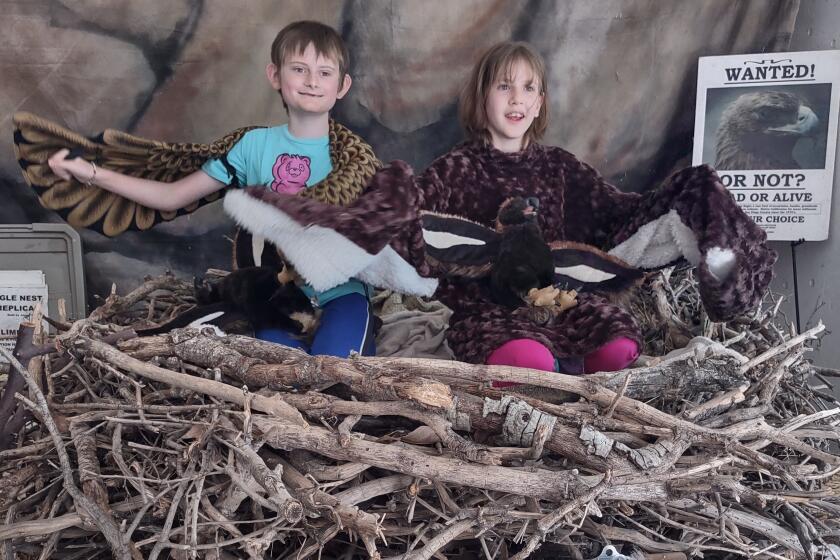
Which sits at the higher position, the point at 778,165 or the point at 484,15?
the point at 484,15

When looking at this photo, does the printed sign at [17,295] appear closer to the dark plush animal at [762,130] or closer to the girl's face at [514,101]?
the girl's face at [514,101]

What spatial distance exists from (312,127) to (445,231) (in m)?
0.35

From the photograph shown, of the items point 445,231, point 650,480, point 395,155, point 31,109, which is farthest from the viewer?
point 395,155

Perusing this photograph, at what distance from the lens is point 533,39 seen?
1339 mm

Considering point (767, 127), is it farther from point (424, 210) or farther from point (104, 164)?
point (104, 164)

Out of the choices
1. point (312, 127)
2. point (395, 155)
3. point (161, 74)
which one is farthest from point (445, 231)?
point (161, 74)

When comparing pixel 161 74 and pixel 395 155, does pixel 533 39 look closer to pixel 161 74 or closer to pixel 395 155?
pixel 395 155

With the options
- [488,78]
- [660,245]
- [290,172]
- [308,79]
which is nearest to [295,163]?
[290,172]

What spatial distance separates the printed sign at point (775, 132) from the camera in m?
1.25

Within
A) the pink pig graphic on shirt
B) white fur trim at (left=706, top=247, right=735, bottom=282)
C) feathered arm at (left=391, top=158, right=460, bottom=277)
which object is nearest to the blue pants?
feathered arm at (left=391, top=158, right=460, bottom=277)

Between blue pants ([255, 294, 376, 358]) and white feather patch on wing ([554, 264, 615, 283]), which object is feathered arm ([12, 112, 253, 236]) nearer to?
blue pants ([255, 294, 376, 358])

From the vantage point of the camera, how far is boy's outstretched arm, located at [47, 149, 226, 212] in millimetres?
1182

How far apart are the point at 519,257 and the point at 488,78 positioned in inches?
12.2

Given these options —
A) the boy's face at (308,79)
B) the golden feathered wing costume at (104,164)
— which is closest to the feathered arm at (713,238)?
the boy's face at (308,79)
